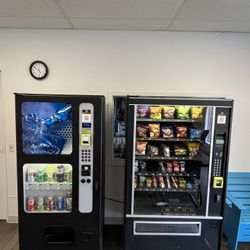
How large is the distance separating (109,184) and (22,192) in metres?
1.09

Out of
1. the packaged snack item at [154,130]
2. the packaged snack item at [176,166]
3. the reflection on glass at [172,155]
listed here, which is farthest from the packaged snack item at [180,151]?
the packaged snack item at [154,130]

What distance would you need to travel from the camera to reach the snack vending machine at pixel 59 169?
2.02 m

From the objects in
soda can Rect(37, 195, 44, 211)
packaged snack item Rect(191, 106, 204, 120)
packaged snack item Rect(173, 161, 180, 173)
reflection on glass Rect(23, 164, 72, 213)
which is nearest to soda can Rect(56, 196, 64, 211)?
reflection on glass Rect(23, 164, 72, 213)

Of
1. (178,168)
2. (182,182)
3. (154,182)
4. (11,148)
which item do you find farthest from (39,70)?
(182,182)

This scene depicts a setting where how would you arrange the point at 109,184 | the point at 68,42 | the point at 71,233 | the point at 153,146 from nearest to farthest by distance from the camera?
the point at 71,233
the point at 153,146
the point at 68,42
the point at 109,184

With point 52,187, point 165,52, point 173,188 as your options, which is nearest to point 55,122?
point 52,187

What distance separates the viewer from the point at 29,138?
2037mm

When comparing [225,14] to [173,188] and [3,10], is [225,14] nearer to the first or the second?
[173,188]

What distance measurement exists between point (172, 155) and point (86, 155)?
925 millimetres

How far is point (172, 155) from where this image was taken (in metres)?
2.34

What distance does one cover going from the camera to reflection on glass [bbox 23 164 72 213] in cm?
215

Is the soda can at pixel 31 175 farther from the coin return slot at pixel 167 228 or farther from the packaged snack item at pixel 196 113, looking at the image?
the packaged snack item at pixel 196 113

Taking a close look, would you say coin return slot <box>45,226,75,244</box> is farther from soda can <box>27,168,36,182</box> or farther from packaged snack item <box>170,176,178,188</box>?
packaged snack item <box>170,176,178,188</box>

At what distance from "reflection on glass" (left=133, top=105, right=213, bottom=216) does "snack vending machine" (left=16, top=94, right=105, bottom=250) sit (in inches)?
17.8
